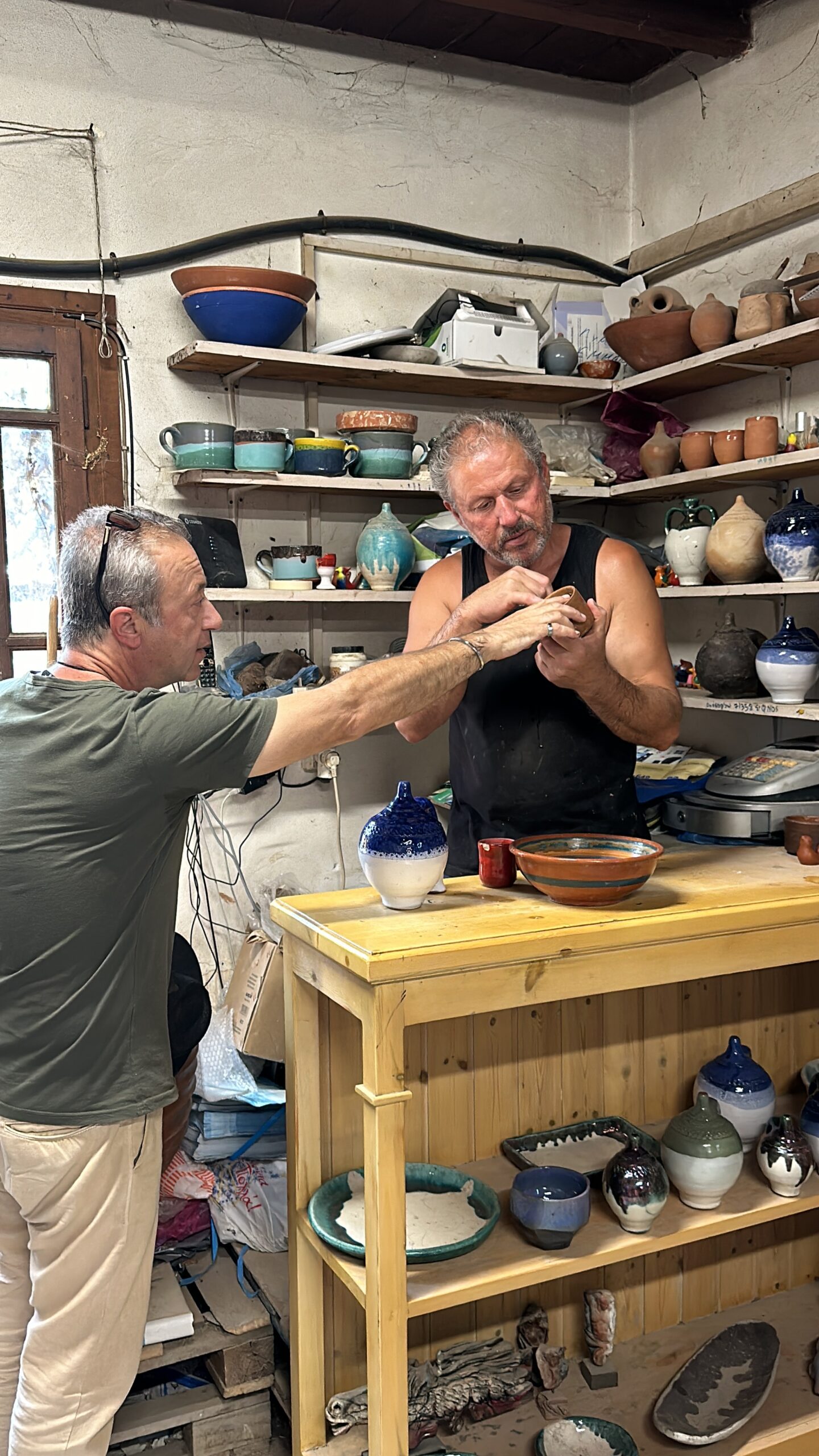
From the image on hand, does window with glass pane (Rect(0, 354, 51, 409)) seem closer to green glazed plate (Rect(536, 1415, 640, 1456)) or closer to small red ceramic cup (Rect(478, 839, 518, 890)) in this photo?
small red ceramic cup (Rect(478, 839, 518, 890))

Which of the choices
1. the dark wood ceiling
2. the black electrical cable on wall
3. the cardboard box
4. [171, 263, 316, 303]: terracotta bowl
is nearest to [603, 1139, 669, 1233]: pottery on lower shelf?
Result: the cardboard box

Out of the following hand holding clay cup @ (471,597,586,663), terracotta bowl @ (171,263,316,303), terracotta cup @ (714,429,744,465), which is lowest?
hand holding clay cup @ (471,597,586,663)

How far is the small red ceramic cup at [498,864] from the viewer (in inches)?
75.5

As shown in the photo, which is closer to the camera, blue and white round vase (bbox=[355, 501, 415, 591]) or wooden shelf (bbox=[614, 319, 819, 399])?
wooden shelf (bbox=[614, 319, 819, 399])

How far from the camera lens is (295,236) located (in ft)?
11.6

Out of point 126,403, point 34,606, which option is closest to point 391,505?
point 126,403

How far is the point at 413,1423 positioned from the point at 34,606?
228 cm

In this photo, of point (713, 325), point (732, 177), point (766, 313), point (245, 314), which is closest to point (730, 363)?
point (713, 325)

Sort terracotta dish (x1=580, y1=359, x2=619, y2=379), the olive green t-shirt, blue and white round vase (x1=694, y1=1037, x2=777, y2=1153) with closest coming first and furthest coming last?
the olive green t-shirt, blue and white round vase (x1=694, y1=1037, x2=777, y2=1153), terracotta dish (x1=580, y1=359, x2=619, y2=379)

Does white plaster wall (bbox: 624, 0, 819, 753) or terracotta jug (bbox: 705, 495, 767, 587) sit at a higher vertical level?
white plaster wall (bbox: 624, 0, 819, 753)

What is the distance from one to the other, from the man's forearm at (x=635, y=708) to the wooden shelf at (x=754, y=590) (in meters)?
0.91

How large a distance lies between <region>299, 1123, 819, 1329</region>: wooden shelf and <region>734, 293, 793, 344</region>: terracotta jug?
2098 mm

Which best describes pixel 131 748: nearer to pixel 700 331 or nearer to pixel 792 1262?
pixel 792 1262

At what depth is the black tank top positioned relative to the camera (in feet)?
7.30
